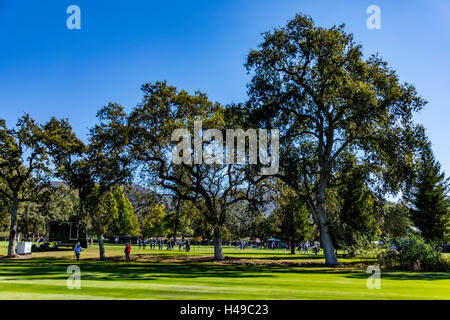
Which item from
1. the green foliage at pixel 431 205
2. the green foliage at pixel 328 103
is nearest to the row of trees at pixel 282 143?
the green foliage at pixel 328 103

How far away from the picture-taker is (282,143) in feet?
96.1

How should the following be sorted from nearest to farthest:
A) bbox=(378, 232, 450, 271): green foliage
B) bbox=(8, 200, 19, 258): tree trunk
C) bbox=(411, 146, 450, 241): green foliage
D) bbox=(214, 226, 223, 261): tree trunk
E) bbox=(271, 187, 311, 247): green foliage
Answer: bbox=(378, 232, 450, 271): green foliage, bbox=(214, 226, 223, 261): tree trunk, bbox=(8, 200, 19, 258): tree trunk, bbox=(411, 146, 450, 241): green foliage, bbox=(271, 187, 311, 247): green foliage

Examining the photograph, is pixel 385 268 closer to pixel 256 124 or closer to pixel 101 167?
pixel 256 124

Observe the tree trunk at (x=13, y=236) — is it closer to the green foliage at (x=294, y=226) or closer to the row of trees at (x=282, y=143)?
the row of trees at (x=282, y=143)

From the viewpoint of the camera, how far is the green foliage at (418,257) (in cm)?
2335

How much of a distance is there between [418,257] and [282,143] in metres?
13.2

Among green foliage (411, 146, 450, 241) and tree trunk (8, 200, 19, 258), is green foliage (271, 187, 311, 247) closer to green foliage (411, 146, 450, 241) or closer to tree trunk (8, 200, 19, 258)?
green foliage (411, 146, 450, 241)

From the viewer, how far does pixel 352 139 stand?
Result: 2845 cm

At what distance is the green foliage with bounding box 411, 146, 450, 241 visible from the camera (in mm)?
45531

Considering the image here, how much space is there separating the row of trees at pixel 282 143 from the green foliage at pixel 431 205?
7.65m

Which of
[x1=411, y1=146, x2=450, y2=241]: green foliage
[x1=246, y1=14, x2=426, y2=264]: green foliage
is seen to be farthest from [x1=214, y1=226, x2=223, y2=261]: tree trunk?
[x1=411, y1=146, x2=450, y2=241]: green foliage

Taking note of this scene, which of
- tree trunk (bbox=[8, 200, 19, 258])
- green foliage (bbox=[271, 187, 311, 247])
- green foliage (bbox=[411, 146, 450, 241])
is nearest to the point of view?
tree trunk (bbox=[8, 200, 19, 258])

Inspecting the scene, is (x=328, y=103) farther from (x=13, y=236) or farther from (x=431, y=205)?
(x=13, y=236)

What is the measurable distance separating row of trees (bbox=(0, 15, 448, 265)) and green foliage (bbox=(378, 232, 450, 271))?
3578mm
